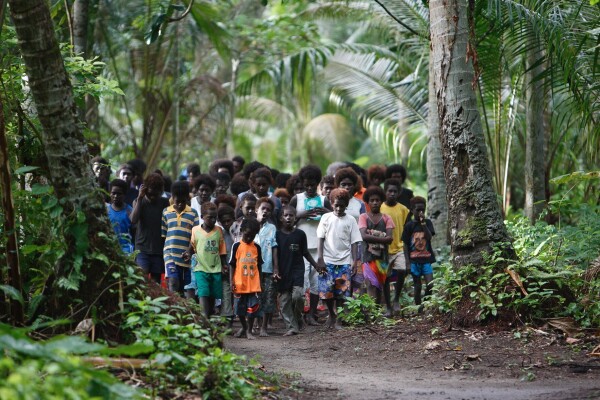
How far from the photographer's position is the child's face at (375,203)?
11.1 m

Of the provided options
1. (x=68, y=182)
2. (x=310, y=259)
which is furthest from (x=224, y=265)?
(x=68, y=182)

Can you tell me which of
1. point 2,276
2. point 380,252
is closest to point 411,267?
point 380,252

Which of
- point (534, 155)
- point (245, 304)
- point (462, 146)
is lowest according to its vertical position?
point (245, 304)

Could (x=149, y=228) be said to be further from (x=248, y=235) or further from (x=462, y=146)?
(x=462, y=146)

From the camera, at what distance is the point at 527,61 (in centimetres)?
1288

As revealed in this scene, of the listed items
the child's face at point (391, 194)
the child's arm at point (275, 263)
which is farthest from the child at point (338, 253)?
the child's face at point (391, 194)

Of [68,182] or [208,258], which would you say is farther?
[208,258]

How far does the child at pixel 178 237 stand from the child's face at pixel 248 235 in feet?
2.72

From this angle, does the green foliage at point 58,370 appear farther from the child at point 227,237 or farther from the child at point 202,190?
the child at point 202,190

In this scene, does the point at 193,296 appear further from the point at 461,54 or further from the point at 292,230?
the point at 461,54

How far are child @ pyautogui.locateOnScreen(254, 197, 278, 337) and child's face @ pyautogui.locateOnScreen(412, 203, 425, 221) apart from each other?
1916mm

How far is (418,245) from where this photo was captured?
11.1 metres

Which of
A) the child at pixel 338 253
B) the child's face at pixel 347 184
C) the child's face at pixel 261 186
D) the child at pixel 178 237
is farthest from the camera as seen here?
the child's face at pixel 347 184

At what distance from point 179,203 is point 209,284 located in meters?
1.07
